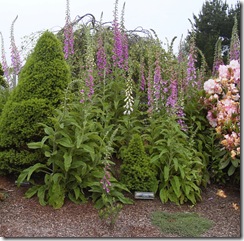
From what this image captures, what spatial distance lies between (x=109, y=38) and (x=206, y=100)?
8.57 feet

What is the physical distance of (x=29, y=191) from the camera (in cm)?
502

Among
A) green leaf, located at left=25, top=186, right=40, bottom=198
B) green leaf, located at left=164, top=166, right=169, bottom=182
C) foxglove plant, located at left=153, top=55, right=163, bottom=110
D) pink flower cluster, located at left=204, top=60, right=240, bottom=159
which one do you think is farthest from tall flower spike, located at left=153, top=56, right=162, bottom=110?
green leaf, located at left=25, top=186, right=40, bottom=198

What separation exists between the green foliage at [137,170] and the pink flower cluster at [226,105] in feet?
3.98

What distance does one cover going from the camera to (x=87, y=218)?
4.58 metres

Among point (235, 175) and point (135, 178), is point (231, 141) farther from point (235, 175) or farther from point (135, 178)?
point (135, 178)

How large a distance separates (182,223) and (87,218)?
1052 millimetres

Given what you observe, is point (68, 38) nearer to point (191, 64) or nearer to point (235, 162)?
point (191, 64)

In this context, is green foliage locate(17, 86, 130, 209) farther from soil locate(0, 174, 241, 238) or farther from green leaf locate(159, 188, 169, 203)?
green leaf locate(159, 188, 169, 203)

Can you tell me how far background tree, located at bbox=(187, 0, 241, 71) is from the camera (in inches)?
733

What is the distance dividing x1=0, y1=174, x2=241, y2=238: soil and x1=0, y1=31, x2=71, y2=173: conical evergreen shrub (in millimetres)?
418

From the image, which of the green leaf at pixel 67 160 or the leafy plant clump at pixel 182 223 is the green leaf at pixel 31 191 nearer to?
the green leaf at pixel 67 160

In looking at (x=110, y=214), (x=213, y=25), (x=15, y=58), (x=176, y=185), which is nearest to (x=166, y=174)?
(x=176, y=185)

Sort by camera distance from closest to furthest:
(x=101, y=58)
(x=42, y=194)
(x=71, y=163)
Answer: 1. (x=71, y=163)
2. (x=42, y=194)
3. (x=101, y=58)

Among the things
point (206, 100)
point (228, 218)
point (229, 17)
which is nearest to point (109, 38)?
point (206, 100)
